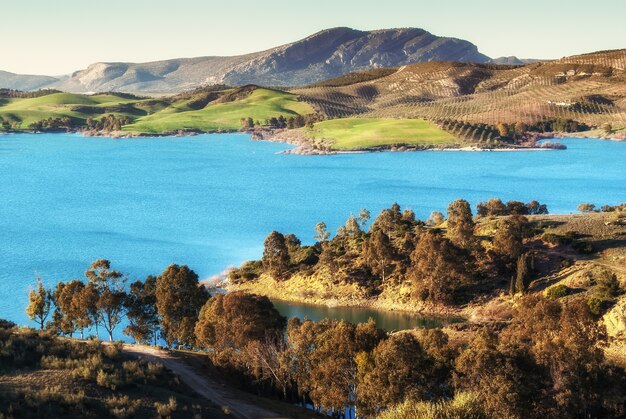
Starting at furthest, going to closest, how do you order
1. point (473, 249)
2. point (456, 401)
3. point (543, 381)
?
point (473, 249) < point (543, 381) < point (456, 401)

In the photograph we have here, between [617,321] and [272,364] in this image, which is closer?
[272,364]

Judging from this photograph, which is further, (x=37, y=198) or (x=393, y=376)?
(x=37, y=198)

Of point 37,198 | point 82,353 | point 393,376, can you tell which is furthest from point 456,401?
point 37,198

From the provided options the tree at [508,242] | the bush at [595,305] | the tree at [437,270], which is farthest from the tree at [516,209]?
→ the bush at [595,305]

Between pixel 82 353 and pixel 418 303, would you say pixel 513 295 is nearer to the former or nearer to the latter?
pixel 418 303

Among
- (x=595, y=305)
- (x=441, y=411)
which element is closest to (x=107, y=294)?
(x=441, y=411)

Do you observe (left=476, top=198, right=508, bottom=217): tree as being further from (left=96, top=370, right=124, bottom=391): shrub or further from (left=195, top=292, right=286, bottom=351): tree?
(left=96, top=370, right=124, bottom=391): shrub

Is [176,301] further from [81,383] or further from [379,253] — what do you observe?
[379,253]
